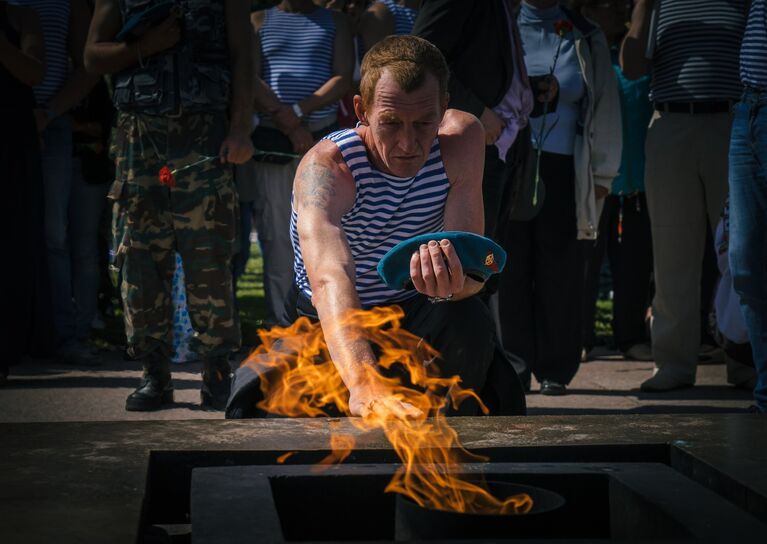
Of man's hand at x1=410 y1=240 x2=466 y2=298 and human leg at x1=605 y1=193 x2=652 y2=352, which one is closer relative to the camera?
man's hand at x1=410 y1=240 x2=466 y2=298

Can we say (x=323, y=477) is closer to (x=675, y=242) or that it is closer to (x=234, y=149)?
(x=234, y=149)

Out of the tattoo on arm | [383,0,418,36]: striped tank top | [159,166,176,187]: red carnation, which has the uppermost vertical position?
[383,0,418,36]: striped tank top

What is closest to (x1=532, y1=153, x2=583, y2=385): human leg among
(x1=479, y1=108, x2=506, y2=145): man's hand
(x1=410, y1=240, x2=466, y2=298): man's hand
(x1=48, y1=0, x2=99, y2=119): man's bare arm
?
(x1=479, y1=108, x2=506, y2=145): man's hand

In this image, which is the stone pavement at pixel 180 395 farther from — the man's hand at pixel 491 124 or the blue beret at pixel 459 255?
the blue beret at pixel 459 255

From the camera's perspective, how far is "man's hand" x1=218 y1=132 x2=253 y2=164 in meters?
5.50

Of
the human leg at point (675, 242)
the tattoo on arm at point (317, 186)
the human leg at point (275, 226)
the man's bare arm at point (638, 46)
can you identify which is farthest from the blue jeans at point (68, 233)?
the tattoo on arm at point (317, 186)

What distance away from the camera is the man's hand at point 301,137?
23.9ft

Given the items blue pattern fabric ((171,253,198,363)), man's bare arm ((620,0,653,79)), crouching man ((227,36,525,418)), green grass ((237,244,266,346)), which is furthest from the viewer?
green grass ((237,244,266,346))

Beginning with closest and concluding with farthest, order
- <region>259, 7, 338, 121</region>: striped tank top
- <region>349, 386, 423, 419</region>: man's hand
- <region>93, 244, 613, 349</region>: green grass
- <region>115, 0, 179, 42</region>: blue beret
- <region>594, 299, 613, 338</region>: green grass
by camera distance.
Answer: <region>349, 386, 423, 419</region>: man's hand
<region>115, 0, 179, 42</region>: blue beret
<region>259, 7, 338, 121</region>: striped tank top
<region>93, 244, 613, 349</region>: green grass
<region>594, 299, 613, 338</region>: green grass

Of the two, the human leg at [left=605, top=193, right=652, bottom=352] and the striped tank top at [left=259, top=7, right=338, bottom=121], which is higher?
the striped tank top at [left=259, top=7, right=338, bottom=121]

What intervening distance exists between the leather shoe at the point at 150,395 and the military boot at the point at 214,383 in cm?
17

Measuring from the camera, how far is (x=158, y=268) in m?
5.50

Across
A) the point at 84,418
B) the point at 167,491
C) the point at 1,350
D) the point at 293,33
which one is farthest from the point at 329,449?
the point at 293,33

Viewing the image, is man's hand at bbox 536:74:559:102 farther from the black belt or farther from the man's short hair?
the man's short hair
